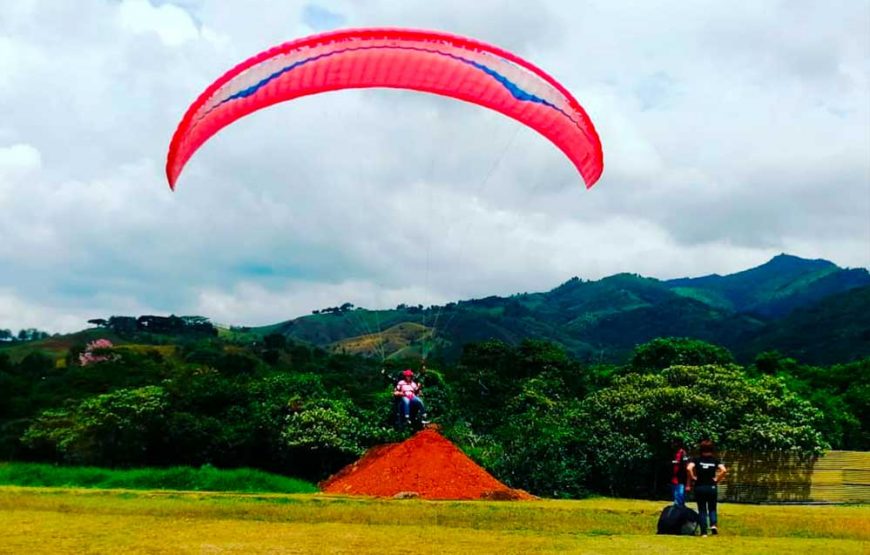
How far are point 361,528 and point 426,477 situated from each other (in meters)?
9.71

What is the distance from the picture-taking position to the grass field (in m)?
11.4

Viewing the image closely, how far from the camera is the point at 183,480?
26.8m

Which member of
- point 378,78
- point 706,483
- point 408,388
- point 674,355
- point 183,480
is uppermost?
point 378,78

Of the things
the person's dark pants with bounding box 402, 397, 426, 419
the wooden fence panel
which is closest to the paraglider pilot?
the person's dark pants with bounding box 402, 397, 426, 419

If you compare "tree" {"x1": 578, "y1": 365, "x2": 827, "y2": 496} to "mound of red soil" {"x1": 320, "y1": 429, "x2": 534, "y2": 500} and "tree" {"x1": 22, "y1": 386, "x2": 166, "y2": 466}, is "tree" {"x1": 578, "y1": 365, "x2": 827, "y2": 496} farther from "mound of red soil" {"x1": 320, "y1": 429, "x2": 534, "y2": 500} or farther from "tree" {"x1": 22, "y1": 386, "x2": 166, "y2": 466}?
"tree" {"x1": 22, "y1": 386, "x2": 166, "y2": 466}

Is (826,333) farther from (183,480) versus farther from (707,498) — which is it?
(707,498)

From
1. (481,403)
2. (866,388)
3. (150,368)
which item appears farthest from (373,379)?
(866,388)

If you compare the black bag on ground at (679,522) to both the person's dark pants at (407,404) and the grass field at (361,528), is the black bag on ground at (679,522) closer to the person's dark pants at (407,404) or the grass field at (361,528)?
the grass field at (361,528)

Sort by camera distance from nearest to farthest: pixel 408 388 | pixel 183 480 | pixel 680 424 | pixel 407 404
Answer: pixel 407 404 < pixel 408 388 < pixel 183 480 < pixel 680 424

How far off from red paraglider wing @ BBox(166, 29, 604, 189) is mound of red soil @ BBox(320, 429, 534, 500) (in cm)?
1197

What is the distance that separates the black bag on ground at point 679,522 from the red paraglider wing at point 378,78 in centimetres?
702

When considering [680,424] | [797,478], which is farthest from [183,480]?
[797,478]

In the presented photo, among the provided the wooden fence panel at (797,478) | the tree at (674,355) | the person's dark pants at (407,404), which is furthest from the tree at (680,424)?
the tree at (674,355)

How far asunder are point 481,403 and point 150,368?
77.5 ft
